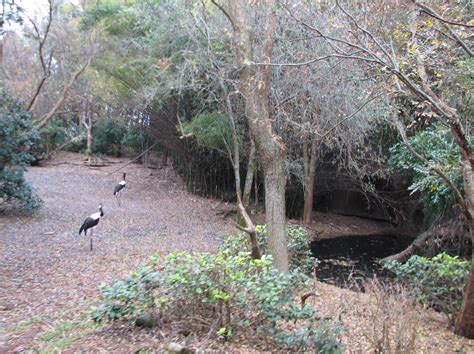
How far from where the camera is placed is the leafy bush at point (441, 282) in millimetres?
5617

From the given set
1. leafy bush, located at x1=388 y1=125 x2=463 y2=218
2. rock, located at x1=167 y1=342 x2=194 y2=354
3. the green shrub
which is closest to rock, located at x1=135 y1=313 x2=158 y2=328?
rock, located at x1=167 y1=342 x2=194 y2=354

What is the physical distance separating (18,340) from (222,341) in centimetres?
184

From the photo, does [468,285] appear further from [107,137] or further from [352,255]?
[107,137]

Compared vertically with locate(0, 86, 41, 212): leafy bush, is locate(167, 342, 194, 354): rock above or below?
below

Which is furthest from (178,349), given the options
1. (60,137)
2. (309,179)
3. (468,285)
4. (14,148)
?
(60,137)

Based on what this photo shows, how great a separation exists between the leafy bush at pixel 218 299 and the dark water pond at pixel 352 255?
4804 mm

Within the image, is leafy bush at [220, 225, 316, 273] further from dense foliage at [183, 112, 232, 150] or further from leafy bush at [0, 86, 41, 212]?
leafy bush at [0, 86, 41, 212]

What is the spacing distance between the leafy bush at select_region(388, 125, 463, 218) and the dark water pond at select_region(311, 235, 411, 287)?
2.01 m

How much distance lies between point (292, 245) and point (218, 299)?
372cm

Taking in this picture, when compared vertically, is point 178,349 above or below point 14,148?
below

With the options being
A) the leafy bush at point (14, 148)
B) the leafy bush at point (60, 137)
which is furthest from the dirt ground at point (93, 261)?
the leafy bush at point (60, 137)

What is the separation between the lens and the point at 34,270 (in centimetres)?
639

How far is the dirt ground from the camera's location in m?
3.83

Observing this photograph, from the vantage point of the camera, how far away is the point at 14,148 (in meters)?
9.52
